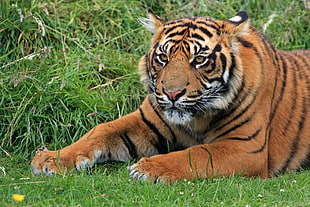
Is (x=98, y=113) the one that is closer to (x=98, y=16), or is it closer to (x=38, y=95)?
(x=38, y=95)

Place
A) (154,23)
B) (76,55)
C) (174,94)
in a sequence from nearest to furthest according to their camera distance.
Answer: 1. (174,94)
2. (154,23)
3. (76,55)

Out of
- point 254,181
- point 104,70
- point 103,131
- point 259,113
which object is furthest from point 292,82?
point 104,70

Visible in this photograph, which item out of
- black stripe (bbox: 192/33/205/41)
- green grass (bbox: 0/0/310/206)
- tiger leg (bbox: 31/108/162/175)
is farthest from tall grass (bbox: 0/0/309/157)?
black stripe (bbox: 192/33/205/41)

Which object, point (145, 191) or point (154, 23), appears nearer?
point (145, 191)

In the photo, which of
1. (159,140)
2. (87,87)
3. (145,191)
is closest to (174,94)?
(145,191)

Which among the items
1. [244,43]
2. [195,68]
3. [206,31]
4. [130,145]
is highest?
[206,31]

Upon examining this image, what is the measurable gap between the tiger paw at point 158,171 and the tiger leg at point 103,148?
0.54 metres

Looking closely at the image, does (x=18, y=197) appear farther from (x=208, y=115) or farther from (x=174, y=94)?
(x=208, y=115)

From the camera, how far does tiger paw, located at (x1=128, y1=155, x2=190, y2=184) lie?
3.88m

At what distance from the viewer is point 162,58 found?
14.1 ft

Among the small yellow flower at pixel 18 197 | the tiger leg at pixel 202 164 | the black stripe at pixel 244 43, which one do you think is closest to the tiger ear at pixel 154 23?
the black stripe at pixel 244 43

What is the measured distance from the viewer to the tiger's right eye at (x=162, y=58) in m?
4.27

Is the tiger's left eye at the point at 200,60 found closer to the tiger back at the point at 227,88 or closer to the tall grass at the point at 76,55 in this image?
the tiger back at the point at 227,88

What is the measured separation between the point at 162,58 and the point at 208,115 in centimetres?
56
